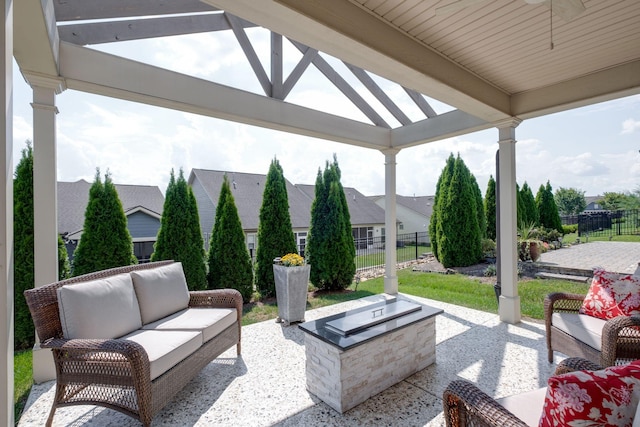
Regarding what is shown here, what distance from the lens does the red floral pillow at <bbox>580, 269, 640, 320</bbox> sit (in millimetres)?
2562

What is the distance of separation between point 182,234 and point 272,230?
153 centimetres

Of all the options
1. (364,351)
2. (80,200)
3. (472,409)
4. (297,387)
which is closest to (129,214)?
(80,200)

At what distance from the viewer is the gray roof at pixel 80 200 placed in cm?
827

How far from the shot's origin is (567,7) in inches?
72.4

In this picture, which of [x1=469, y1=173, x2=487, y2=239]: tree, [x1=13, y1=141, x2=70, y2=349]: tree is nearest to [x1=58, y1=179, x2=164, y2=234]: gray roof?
[x1=13, y1=141, x2=70, y2=349]: tree

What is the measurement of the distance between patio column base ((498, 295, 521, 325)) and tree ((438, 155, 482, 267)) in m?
4.24

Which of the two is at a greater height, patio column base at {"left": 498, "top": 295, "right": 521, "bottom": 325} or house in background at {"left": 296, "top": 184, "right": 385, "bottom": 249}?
house in background at {"left": 296, "top": 184, "right": 385, "bottom": 249}

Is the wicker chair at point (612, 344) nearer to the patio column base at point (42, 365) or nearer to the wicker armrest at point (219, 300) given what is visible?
the wicker armrest at point (219, 300)

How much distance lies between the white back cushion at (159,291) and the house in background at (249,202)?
6.89 metres

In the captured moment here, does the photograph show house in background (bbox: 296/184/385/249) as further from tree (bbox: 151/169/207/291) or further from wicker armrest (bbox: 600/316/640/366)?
wicker armrest (bbox: 600/316/640/366)

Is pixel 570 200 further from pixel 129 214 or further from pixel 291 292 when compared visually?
pixel 129 214

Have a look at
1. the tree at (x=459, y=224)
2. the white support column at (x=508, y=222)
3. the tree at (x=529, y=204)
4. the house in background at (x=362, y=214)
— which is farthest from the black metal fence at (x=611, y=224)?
the white support column at (x=508, y=222)

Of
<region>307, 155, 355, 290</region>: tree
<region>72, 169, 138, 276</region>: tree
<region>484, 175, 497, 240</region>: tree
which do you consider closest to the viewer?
<region>72, 169, 138, 276</region>: tree

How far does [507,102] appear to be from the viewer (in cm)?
389
